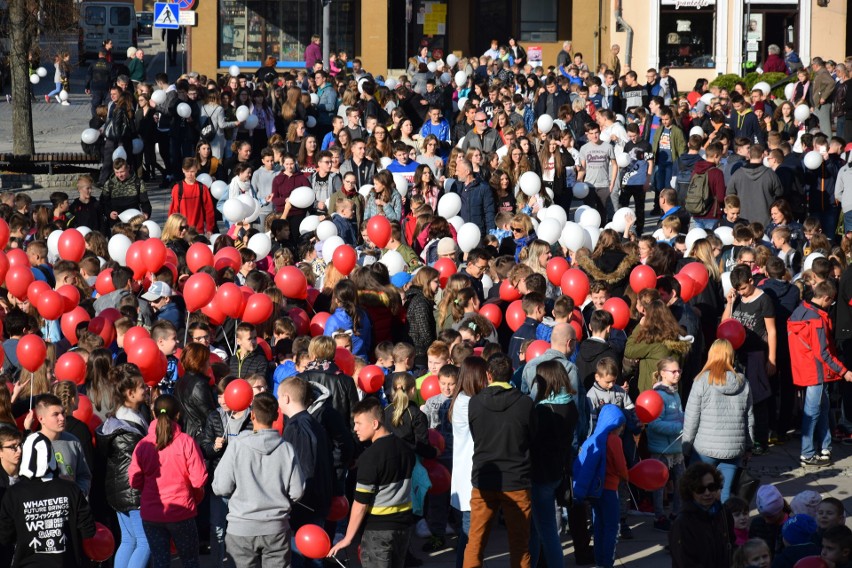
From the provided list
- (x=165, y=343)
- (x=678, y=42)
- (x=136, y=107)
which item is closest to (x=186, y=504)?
(x=165, y=343)

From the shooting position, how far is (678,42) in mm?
35281

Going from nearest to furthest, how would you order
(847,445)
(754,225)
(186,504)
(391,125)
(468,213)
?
(186,504), (847,445), (754,225), (468,213), (391,125)

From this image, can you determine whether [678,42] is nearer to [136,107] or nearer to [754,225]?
[136,107]

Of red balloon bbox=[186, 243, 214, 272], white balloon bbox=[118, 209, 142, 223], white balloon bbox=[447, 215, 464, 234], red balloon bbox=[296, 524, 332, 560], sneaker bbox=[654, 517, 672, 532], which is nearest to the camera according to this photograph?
red balloon bbox=[296, 524, 332, 560]

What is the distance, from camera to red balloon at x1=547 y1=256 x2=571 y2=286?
11.5 m

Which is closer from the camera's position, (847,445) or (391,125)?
(847,445)

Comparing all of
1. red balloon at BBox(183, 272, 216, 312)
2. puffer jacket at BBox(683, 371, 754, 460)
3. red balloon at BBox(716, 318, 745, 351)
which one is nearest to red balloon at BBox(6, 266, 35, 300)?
red balloon at BBox(183, 272, 216, 312)

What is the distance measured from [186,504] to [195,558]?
1.30ft

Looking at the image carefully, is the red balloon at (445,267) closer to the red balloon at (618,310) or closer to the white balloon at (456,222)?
the red balloon at (618,310)

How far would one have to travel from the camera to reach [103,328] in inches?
395

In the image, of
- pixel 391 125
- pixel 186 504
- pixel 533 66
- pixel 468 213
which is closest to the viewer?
pixel 186 504

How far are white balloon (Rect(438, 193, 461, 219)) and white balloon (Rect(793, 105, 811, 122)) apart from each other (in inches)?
321

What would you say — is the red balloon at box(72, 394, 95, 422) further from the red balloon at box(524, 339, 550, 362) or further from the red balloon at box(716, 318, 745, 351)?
the red balloon at box(716, 318, 745, 351)

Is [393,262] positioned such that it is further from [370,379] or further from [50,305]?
[50,305]
